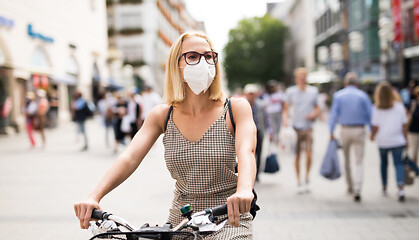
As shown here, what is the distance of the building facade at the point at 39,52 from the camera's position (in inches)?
678

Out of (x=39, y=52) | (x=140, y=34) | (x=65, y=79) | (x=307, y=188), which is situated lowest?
(x=307, y=188)

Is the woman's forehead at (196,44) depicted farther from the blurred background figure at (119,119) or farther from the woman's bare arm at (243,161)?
the blurred background figure at (119,119)

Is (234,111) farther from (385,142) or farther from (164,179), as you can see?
(164,179)

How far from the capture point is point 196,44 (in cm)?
252

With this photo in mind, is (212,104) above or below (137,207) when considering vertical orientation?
above

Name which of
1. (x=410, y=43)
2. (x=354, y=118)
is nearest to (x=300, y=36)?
(x=410, y=43)

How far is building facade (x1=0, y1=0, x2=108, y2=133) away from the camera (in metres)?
17.2

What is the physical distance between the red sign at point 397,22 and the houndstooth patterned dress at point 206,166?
21990 millimetres

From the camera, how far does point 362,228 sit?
5.45 metres

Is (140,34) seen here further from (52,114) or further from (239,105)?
(239,105)

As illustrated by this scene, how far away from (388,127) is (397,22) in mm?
17229

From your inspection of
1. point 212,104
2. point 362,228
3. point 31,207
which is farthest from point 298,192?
point 212,104

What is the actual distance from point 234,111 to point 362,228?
3.56m

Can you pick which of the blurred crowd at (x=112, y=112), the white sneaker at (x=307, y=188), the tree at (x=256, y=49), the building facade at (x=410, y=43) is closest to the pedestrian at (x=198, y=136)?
the white sneaker at (x=307, y=188)
